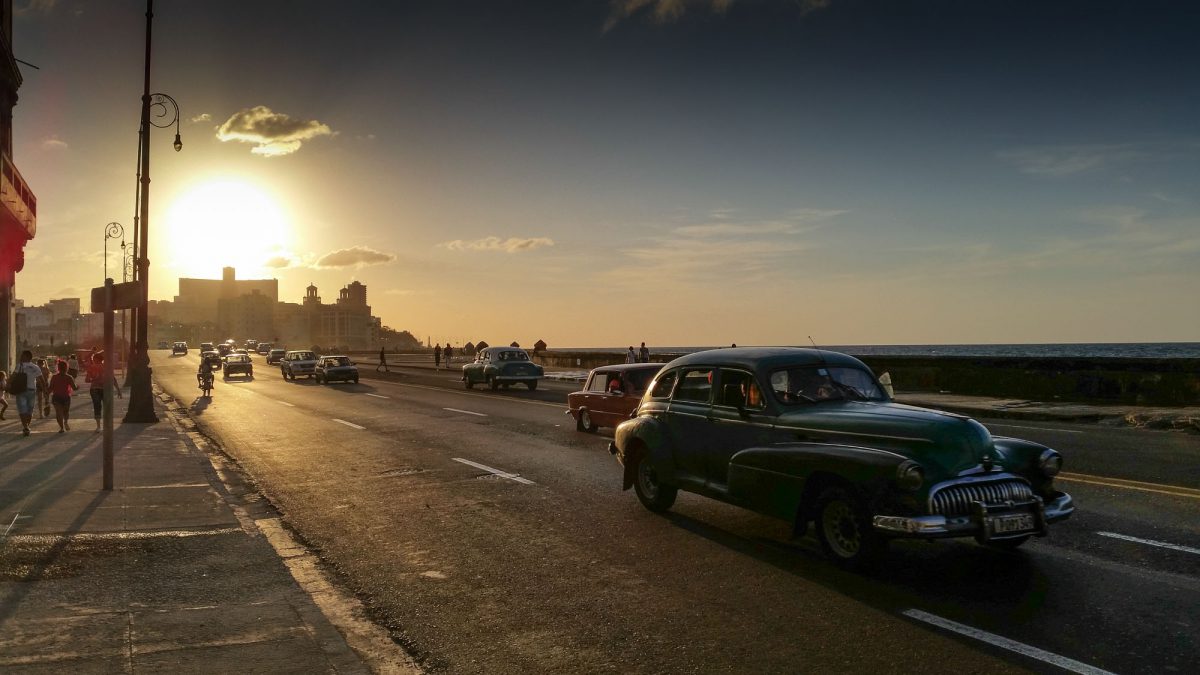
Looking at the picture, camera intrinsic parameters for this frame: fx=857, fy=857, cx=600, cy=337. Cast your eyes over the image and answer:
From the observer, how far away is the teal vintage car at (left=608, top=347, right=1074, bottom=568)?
6.32 meters

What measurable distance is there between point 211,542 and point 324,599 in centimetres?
241

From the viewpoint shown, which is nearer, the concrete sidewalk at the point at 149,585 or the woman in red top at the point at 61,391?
the concrete sidewalk at the point at 149,585

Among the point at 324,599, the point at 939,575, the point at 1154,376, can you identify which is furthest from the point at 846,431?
the point at 1154,376

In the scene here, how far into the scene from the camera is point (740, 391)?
8117 millimetres

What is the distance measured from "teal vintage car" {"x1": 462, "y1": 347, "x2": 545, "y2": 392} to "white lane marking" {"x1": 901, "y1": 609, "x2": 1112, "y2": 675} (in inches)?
A: 1143

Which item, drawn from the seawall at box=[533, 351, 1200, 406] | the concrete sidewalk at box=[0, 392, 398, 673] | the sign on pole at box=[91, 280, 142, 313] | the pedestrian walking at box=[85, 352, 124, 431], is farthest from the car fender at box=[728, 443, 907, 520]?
the seawall at box=[533, 351, 1200, 406]

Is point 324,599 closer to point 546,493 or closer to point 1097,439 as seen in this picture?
point 546,493

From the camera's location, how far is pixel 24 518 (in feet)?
30.3

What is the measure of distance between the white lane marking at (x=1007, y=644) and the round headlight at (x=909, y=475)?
2.86ft

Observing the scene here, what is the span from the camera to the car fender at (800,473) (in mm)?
6430

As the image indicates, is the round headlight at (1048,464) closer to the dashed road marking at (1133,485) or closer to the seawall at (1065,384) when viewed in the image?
the dashed road marking at (1133,485)

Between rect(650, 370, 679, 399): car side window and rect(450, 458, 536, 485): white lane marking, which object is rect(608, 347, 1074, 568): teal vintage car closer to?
rect(650, 370, 679, 399): car side window

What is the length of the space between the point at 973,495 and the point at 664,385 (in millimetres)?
3774

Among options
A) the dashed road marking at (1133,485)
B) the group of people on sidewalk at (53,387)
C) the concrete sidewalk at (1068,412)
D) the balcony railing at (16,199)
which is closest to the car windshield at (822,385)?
the dashed road marking at (1133,485)
